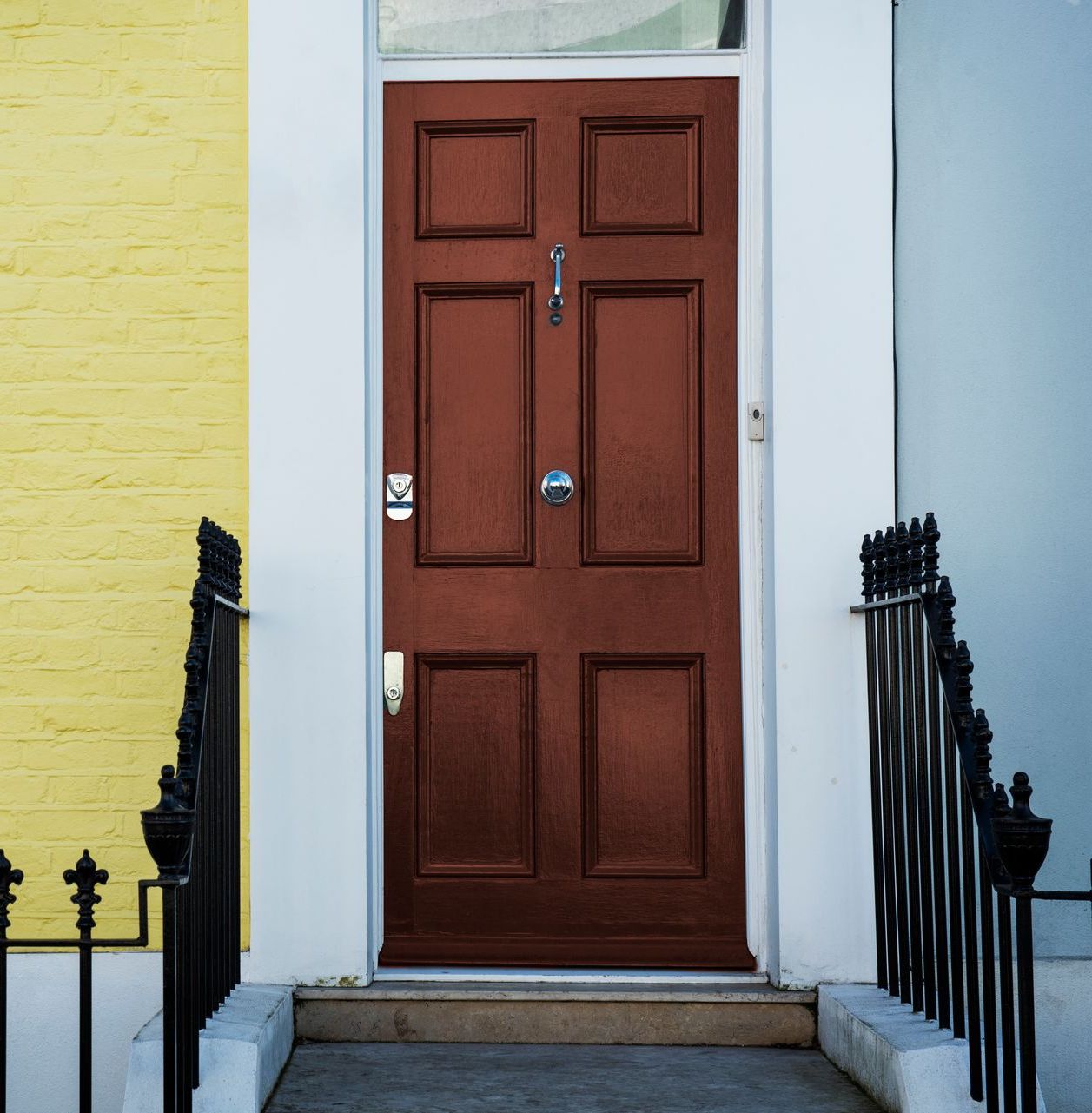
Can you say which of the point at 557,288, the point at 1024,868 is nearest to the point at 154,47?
the point at 557,288

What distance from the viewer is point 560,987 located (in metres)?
3.74

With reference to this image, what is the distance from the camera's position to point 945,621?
123 inches

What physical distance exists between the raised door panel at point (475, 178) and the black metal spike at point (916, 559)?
1455mm

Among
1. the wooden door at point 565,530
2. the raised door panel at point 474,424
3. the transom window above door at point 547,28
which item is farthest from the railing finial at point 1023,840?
the transom window above door at point 547,28

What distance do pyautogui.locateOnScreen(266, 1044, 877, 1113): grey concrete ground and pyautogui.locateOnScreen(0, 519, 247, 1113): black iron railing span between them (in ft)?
1.06

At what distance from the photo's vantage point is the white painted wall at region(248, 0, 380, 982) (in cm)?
372

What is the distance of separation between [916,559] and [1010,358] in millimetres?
946

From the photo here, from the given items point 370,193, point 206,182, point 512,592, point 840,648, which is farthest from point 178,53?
point 840,648

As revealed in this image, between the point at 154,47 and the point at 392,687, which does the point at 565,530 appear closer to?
the point at 392,687

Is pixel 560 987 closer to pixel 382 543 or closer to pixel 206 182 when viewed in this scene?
pixel 382 543

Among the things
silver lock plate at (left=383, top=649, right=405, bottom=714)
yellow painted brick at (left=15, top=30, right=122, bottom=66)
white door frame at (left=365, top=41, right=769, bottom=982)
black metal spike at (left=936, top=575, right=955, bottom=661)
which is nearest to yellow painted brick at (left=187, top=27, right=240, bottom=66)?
yellow painted brick at (left=15, top=30, right=122, bottom=66)

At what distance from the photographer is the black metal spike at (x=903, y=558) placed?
332 cm

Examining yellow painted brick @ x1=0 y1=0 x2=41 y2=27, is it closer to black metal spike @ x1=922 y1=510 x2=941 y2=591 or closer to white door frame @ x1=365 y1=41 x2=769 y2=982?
white door frame @ x1=365 y1=41 x2=769 y2=982

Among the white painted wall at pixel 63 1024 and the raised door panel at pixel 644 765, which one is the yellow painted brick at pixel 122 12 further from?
the white painted wall at pixel 63 1024
